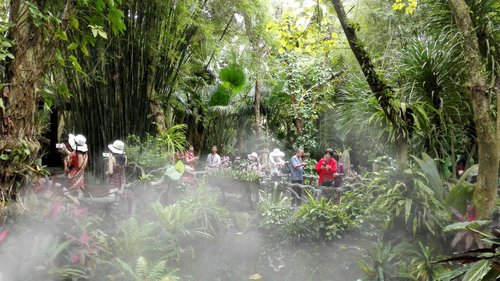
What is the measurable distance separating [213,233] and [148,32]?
3.60m

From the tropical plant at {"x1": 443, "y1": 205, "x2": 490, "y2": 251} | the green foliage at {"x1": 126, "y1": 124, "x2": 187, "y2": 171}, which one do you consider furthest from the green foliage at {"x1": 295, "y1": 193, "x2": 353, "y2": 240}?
the green foliage at {"x1": 126, "y1": 124, "x2": 187, "y2": 171}

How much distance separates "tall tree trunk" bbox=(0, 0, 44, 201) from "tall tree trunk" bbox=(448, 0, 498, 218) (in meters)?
3.47

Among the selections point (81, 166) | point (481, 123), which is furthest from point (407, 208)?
point (81, 166)

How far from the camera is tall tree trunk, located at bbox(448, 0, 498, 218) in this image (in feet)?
11.2

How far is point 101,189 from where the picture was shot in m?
5.60

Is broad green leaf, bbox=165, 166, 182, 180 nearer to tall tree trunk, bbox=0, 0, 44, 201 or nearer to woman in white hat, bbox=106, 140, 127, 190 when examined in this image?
woman in white hat, bbox=106, 140, 127, 190

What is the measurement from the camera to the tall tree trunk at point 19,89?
10.8 feet

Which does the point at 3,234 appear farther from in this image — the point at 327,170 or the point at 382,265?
the point at 327,170

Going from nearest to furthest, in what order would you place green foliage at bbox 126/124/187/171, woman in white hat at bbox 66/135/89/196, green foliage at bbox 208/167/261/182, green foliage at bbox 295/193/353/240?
1. woman in white hat at bbox 66/135/89/196
2. green foliage at bbox 295/193/353/240
3. green foliage at bbox 126/124/187/171
4. green foliage at bbox 208/167/261/182

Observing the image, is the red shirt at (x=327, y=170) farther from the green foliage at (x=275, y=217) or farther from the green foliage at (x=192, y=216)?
the green foliage at (x=192, y=216)

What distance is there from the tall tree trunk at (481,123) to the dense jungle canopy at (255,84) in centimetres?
1

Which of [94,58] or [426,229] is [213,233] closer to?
[426,229]

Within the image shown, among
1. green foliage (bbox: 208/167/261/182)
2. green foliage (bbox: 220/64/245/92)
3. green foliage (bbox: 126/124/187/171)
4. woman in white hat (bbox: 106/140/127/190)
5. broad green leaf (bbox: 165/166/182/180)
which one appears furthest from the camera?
green foliage (bbox: 220/64/245/92)

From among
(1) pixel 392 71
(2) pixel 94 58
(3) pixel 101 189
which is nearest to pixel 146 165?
(3) pixel 101 189
